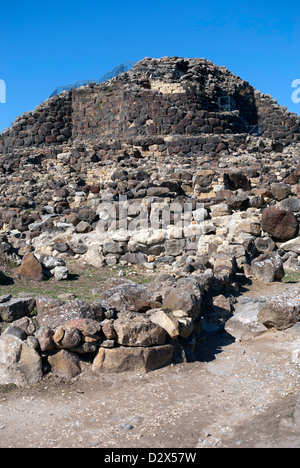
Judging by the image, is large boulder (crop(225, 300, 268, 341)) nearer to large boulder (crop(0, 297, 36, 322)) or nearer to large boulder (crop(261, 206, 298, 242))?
large boulder (crop(0, 297, 36, 322))

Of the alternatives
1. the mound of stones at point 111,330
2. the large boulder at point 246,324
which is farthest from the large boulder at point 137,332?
the large boulder at point 246,324

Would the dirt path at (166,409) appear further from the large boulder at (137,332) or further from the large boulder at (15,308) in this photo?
the large boulder at (15,308)

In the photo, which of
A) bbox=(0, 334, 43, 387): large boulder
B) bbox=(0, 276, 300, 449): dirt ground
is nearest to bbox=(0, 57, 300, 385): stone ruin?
bbox=(0, 334, 43, 387): large boulder

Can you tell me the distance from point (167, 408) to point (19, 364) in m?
1.69

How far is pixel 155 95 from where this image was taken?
23.5 meters

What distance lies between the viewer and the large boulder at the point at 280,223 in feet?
38.2

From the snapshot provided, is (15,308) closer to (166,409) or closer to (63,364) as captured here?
(63,364)

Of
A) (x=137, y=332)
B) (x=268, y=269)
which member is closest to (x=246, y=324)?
(x=137, y=332)

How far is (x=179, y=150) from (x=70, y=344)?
635 inches

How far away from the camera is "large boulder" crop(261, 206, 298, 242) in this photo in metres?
11.6

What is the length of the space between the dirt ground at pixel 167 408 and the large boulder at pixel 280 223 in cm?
597

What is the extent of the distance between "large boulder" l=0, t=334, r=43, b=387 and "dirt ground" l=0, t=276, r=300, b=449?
12 cm

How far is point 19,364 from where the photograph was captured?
510 centimetres

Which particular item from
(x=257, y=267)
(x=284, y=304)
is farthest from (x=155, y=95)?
(x=284, y=304)
